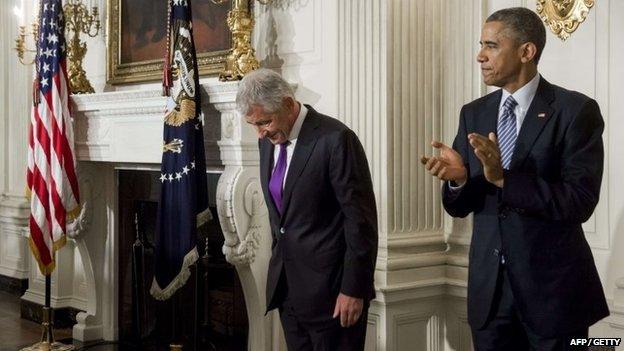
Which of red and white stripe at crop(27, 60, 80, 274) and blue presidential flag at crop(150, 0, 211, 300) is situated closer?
blue presidential flag at crop(150, 0, 211, 300)

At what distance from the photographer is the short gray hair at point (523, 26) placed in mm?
2533

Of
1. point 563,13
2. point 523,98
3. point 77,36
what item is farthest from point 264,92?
point 77,36

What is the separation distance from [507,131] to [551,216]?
308mm

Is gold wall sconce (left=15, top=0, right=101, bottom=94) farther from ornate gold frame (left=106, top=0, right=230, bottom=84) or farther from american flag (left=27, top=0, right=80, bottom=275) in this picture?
american flag (left=27, top=0, right=80, bottom=275)

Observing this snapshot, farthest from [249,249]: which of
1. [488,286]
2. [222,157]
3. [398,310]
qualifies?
[488,286]

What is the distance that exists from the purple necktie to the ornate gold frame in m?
2.06

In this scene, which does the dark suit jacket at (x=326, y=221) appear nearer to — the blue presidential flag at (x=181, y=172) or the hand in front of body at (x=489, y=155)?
the hand in front of body at (x=489, y=155)

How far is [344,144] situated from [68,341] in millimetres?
3666

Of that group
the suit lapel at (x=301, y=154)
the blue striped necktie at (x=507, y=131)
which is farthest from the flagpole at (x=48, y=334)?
the blue striped necktie at (x=507, y=131)

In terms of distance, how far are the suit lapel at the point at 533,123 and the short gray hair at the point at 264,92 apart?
930 millimetres

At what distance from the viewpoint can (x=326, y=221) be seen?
3131mm

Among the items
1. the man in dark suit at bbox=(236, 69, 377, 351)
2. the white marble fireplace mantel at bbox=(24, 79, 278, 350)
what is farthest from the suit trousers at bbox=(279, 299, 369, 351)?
the white marble fireplace mantel at bbox=(24, 79, 278, 350)

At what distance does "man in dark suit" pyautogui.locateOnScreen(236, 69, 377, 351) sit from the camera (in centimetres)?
305

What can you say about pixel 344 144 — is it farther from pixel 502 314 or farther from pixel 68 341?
pixel 68 341
